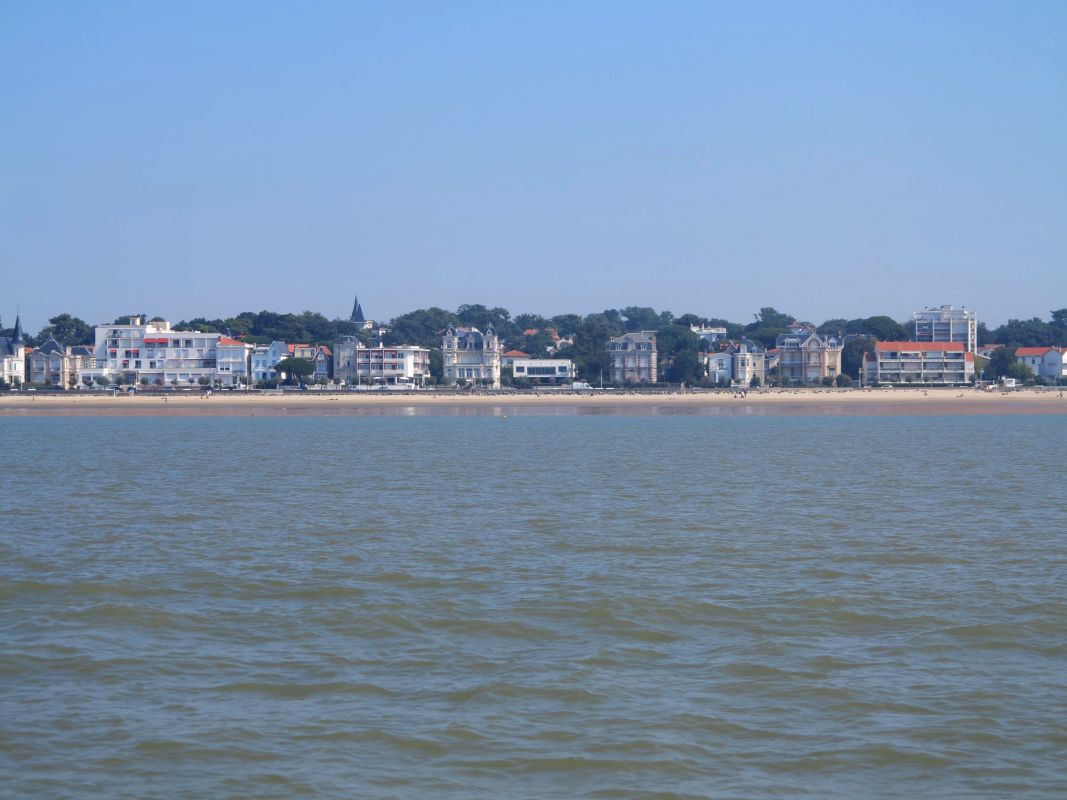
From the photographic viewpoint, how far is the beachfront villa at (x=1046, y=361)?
118125 millimetres

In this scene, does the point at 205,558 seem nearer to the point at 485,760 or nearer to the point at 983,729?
the point at 485,760

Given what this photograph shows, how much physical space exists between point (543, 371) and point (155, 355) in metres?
37.3

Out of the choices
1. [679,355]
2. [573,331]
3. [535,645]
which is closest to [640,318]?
[573,331]

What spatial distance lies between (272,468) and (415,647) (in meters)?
21.7

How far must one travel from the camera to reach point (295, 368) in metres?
109

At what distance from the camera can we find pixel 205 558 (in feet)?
50.9

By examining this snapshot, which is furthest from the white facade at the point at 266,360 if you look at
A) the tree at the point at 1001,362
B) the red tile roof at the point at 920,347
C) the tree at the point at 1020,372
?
the tree at the point at 1001,362

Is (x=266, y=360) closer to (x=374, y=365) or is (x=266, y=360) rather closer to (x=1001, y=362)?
(x=374, y=365)

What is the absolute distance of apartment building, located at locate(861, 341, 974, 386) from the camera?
11362cm

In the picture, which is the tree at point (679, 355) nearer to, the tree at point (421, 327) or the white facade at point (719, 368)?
the white facade at point (719, 368)

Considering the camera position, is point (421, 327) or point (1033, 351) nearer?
point (1033, 351)

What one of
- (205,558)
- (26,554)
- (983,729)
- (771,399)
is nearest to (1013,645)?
(983,729)

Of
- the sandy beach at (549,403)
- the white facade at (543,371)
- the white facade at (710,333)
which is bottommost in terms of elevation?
the sandy beach at (549,403)

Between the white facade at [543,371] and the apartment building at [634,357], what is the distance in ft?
17.8
